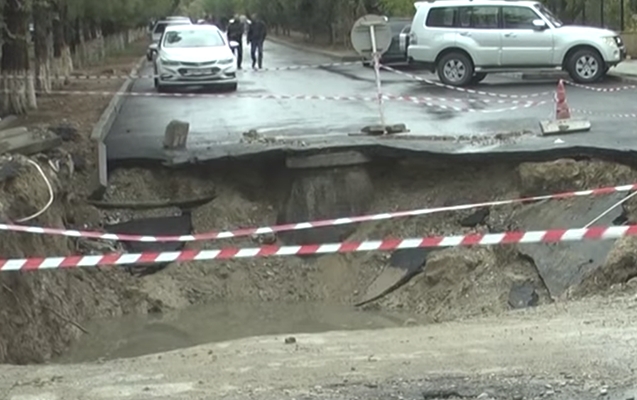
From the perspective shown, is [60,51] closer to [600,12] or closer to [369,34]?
[369,34]

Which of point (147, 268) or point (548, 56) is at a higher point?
point (548, 56)

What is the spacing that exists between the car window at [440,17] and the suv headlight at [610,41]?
3.69 m

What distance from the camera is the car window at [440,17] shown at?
84.7 feet

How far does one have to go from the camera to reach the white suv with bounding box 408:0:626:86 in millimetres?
24750

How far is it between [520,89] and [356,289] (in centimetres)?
1184

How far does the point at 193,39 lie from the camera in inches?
1136

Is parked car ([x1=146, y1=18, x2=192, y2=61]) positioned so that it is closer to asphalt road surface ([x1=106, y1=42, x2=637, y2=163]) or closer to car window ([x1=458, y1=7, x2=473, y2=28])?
asphalt road surface ([x1=106, y1=42, x2=637, y2=163])

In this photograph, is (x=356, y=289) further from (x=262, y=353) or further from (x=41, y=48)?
(x=41, y=48)

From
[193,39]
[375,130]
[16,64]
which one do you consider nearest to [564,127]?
[375,130]

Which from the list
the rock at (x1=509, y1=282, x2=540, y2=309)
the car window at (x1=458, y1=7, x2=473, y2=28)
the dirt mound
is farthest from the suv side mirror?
the rock at (x1=509, y1=282, x2=540, y2=309)

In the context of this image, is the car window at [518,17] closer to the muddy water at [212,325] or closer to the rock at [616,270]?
the muddy water at [212,325]

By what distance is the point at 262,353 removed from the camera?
7.54 metres

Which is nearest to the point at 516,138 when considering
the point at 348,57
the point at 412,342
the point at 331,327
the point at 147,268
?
the point at 331,327

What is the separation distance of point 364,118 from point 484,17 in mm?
7869
